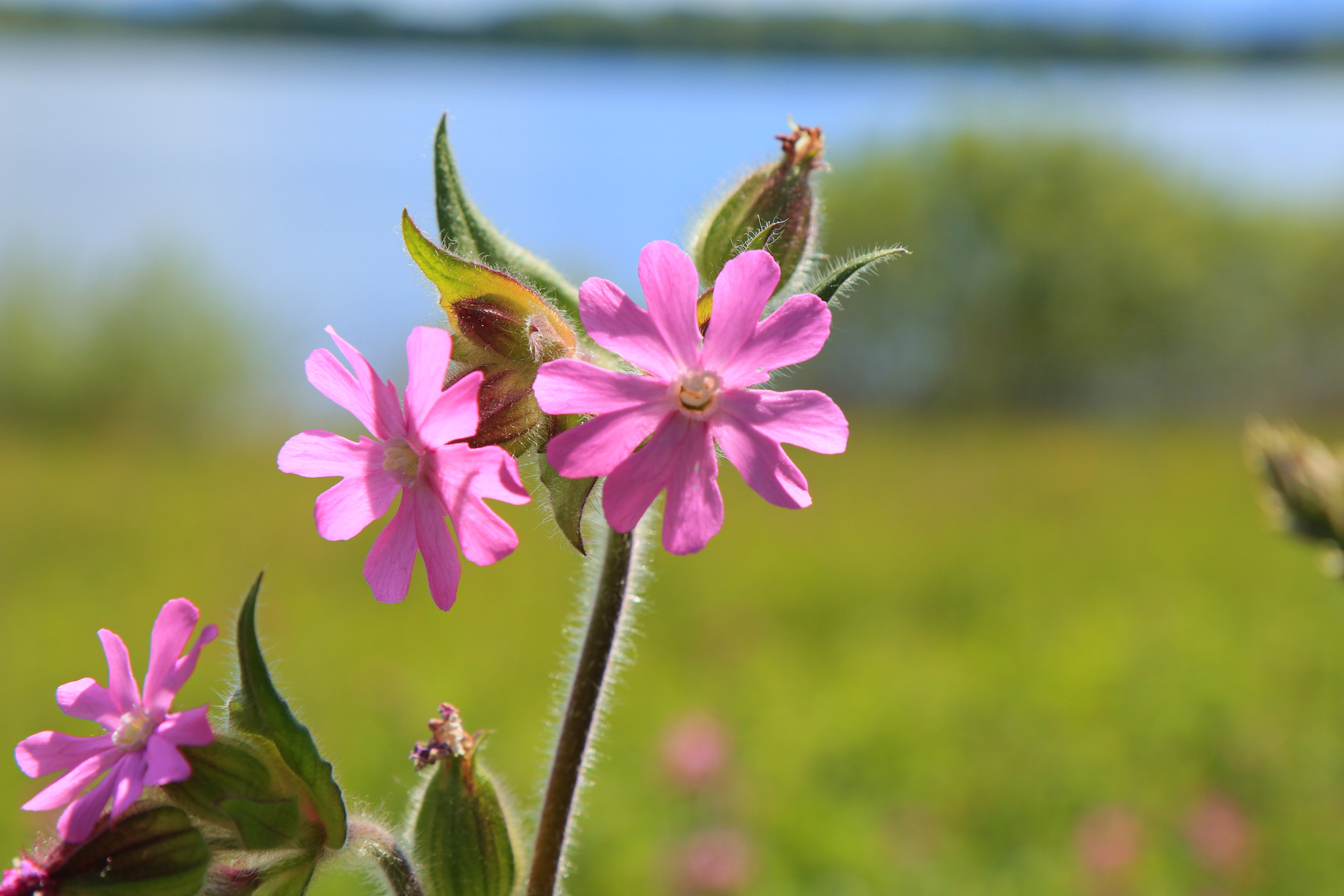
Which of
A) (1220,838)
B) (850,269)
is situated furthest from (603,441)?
(1220,838)

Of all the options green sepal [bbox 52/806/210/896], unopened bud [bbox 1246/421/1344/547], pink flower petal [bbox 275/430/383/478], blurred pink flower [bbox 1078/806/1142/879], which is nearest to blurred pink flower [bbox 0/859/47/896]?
green sepal [bbox 52/806/210/896]

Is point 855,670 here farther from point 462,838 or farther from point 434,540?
point 434,540

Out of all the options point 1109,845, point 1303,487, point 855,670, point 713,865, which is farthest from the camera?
point 855,670

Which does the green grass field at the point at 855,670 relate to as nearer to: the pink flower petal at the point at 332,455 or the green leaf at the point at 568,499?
the green leaf at the point at 568,499

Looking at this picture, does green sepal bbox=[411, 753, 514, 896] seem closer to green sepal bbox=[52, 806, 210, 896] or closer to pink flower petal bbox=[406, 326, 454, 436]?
green sepal bbox=[52, 806, 210, 896]

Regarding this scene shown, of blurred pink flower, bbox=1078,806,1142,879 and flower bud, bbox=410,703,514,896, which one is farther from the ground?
flower bud, bbox=410,703,514,896

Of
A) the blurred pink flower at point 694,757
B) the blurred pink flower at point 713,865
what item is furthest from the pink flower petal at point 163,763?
the blurred pink flower at point 694,757
